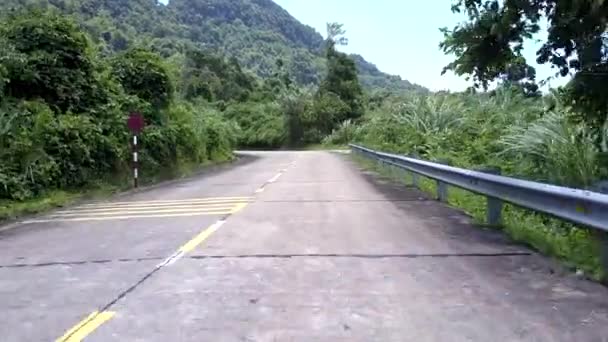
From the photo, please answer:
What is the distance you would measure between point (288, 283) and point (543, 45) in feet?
15.8

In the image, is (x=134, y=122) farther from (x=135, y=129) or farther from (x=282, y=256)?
(x=282, y=256)

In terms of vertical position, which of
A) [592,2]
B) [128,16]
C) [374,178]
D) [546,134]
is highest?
[128,16]

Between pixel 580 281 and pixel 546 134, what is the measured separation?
722 cm

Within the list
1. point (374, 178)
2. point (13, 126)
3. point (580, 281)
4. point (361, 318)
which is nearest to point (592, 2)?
point (580, 281)

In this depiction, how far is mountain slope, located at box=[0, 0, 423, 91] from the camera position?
118m

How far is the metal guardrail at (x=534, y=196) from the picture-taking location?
6.59m

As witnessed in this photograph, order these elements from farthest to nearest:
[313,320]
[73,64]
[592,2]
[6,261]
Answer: [73,64] → [6,261] → [592,2] → [313,320]

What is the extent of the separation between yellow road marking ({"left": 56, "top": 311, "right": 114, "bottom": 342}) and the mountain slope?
9739 cm

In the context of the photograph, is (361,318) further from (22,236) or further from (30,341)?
(22,236)

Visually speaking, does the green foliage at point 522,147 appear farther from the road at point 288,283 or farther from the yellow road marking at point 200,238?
the yellow road marking at point 200,238

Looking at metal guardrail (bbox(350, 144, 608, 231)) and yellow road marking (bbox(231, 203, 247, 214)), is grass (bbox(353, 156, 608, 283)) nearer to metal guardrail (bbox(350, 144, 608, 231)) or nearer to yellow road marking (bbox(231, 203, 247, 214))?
metal guardrail (bbox(350, 144, 608, 231))

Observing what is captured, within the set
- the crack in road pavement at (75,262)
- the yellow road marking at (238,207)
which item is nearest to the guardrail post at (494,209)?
the yellow road marking at (238,207)

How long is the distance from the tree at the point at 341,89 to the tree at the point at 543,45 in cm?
7451

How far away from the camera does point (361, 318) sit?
5527 millimetres
